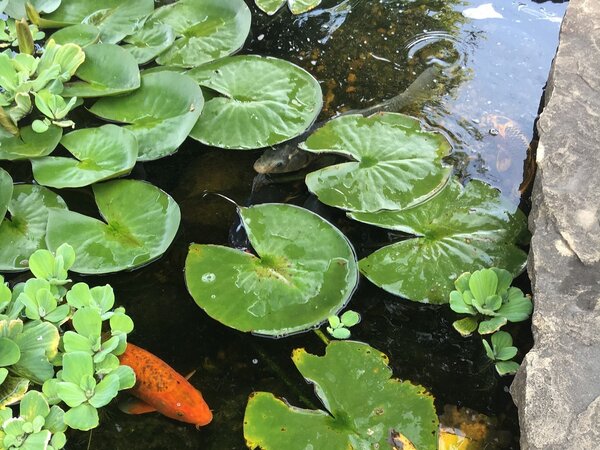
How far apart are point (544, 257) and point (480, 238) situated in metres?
0.26

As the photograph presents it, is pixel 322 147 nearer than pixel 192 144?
Yes

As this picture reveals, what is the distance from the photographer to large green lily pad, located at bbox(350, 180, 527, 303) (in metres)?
2.09

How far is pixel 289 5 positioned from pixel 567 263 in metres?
2.07

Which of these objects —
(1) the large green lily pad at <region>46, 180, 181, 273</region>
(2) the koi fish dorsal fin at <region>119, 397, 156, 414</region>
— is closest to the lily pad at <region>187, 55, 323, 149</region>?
(1) the large green lily pad at <region>46, 180, 181, 273</region>

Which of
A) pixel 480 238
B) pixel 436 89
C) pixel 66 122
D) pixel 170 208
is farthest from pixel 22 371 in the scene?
pixel 436 89

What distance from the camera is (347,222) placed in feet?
7.85

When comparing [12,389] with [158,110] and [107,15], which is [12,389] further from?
[107,15]

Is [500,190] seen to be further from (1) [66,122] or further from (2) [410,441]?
(1) [66,122]

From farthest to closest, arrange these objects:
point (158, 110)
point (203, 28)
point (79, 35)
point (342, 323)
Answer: point (203, 28), point (79, 35), point (158, 110), point (342, 323)

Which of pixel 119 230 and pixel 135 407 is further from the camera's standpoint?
pixel 119 230

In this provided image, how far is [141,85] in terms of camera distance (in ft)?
8.43

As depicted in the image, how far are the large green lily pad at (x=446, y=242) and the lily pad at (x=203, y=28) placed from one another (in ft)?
3.87

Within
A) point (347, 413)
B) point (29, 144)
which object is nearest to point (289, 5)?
point (29, 144)

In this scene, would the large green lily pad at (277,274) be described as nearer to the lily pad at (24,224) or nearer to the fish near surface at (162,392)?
the fish near surface at (162,392)
